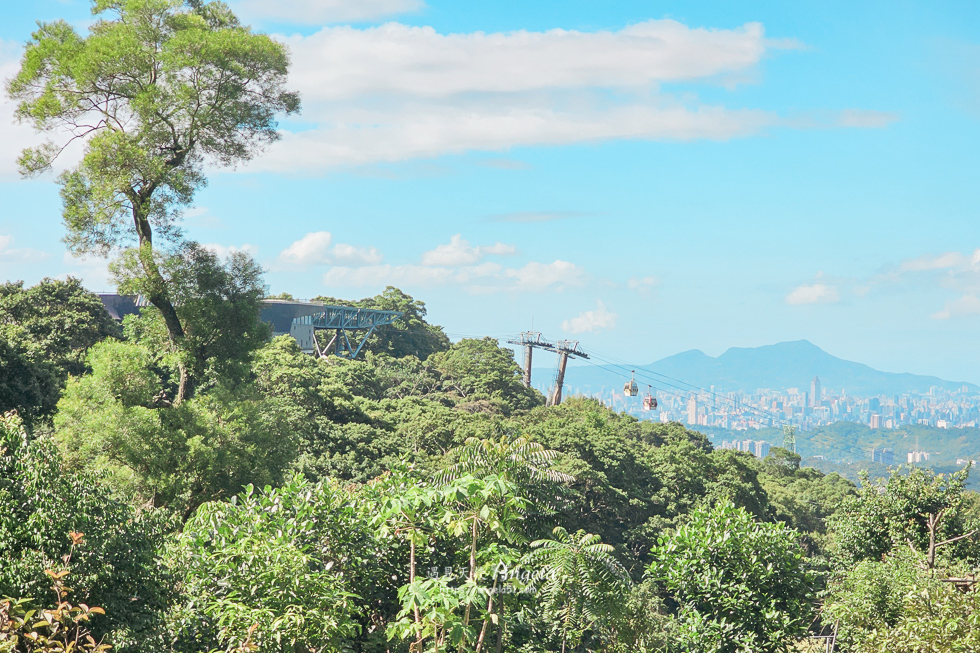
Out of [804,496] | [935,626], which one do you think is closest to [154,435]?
[935,626]

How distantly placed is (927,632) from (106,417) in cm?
1061

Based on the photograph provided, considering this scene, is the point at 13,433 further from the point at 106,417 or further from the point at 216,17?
the point at 216,17

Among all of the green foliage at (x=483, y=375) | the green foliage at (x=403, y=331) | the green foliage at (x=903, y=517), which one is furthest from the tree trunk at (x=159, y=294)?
the green foliage at (x=403, y=331)

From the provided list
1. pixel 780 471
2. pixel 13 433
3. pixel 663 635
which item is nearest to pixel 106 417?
pixel 13 433

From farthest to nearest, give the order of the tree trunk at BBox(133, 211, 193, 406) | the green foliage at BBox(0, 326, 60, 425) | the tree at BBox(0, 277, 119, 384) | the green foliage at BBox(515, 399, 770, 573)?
the green foliage at BBox(515, 399, 770, 573)
the tree at BBox(0, 277, 119, 384)
the green foliage at BBox(0, 326, 60, 425)
the tree trunk at BBox(133, 211, 193, 406)

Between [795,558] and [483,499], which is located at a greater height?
[483,499]

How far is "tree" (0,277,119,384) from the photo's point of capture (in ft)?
79.8

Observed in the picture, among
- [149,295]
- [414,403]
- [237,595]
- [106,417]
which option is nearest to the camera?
[237,595]

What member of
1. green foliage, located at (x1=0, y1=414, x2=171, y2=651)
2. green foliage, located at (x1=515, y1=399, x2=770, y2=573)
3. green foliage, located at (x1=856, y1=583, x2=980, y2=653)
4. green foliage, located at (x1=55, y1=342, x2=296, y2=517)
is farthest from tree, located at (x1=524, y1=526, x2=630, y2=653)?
green foliage, located at (x1=515, y1=399, x2=770, y2=573)

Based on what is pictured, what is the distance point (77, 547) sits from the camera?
6.54 metres

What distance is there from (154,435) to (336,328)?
42228 mm

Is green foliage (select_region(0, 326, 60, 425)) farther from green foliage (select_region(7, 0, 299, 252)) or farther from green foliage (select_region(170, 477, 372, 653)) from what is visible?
green foliage (select_region(170, 477, 372, 653))

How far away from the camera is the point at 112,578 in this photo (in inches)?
265

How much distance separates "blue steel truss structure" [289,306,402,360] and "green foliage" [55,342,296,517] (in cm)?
3796
